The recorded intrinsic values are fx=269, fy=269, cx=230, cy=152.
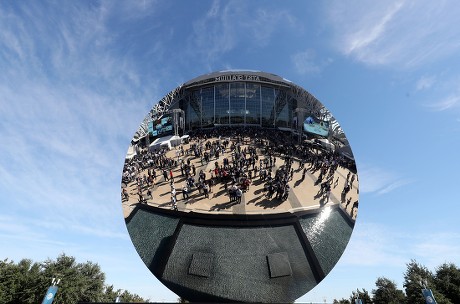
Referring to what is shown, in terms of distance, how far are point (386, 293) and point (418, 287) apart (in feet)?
20.1

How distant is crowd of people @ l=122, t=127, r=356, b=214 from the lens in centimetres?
947

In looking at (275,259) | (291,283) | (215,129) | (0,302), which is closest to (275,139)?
(215,129)

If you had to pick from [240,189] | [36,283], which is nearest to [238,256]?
[240,189]

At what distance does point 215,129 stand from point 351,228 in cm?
649

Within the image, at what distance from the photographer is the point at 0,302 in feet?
89.0

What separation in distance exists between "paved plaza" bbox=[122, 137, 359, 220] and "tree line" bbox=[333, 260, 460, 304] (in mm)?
18984

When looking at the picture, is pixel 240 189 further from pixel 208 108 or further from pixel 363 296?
pixel 363 296

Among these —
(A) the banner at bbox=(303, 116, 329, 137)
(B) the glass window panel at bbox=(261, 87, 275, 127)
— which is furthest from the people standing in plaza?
(A) the banner at bbox=(303, 116, 329, 137)

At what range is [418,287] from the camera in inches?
1024

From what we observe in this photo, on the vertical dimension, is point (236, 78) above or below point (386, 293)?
above

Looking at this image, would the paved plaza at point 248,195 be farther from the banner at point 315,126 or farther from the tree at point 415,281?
the tree at point 415,281

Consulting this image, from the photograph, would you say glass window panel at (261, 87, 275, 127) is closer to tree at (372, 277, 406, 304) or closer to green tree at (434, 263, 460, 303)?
green tree at (434, 263, 460, 303)

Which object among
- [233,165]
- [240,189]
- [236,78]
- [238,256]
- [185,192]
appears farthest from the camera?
[236,78]

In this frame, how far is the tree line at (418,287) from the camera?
80.2ft
